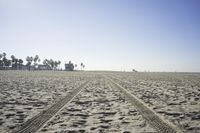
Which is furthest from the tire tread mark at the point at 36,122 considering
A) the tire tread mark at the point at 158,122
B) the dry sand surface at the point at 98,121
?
the tire tread mark at the point at 158,122

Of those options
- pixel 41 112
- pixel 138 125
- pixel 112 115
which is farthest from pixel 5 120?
pixel 138 125

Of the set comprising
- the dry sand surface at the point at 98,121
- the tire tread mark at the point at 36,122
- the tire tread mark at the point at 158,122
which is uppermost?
the tire tread mark at the point at 158,122

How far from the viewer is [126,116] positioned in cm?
844

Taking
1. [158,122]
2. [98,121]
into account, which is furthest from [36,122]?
[158,122]

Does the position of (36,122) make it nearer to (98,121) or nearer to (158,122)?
(98,121)

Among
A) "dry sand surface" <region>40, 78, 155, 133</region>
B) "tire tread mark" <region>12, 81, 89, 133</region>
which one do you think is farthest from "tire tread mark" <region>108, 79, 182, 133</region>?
"tire tread mark" <region>12, 81, 89, 133</region>

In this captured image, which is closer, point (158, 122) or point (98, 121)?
point (158, 122)

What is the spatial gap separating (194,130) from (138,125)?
1.73 metres

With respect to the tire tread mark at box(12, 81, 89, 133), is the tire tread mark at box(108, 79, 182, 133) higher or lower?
higher

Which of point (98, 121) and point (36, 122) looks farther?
point (98, 121)

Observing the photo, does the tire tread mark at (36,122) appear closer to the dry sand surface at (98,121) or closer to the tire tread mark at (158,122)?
the dry sand surface at (98,121)

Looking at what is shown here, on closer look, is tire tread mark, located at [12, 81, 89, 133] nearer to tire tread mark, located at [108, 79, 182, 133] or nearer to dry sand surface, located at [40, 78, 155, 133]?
dry sand surface, located at [40, 78, 155, 133]

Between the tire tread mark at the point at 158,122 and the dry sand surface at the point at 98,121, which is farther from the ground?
the tire tread mark at the point at 158,122

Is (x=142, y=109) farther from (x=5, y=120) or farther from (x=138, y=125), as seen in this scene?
(x=5, y=120)
